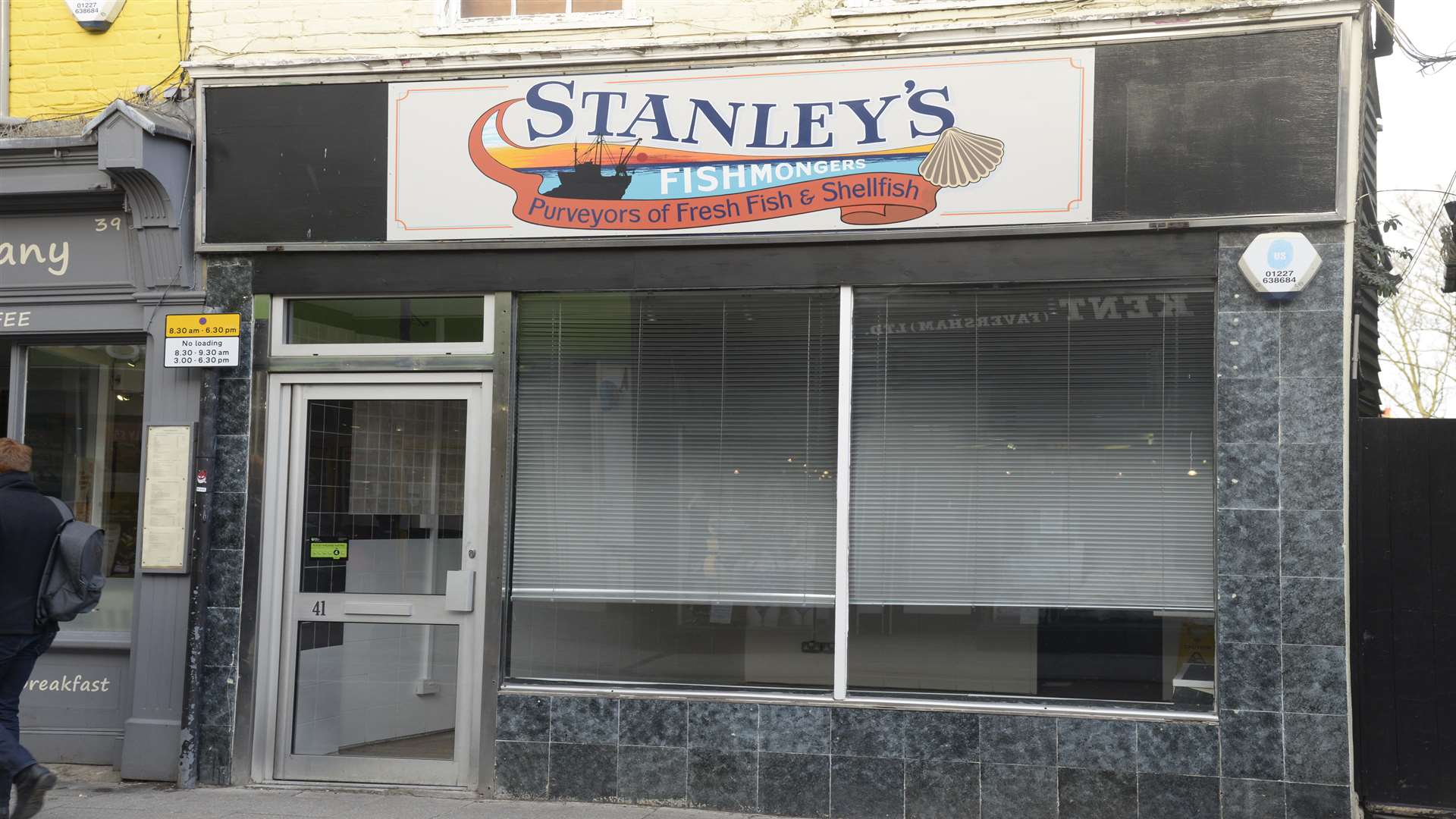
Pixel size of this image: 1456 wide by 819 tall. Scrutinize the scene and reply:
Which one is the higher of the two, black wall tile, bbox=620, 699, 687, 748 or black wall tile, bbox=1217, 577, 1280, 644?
black wall tile, bbox=1217, 577, 1280, 644

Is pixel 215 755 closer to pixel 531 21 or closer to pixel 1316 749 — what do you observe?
pixel 531 21

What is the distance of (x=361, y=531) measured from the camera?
768cm

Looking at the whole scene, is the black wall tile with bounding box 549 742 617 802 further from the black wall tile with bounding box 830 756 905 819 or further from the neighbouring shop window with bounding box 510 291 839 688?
the black wall tile with bounding box 830 756 905 819

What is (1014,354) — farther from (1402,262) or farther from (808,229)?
(1402,262)

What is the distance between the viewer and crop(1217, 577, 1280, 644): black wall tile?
252 inches

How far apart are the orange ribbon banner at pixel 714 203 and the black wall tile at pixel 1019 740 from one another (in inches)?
104

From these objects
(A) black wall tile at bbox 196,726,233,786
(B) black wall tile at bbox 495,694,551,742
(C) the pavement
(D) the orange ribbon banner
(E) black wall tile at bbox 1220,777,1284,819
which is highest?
(D) the orange ribbon banner

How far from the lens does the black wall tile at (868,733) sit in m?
6.78

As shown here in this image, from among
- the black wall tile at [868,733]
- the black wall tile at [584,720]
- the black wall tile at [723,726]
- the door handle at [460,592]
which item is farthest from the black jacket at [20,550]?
the black wall tile at [868,733]

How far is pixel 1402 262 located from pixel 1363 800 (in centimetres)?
406

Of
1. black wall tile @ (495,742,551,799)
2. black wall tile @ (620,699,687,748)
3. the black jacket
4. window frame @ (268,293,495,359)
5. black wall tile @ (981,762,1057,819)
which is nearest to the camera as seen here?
the black jacket

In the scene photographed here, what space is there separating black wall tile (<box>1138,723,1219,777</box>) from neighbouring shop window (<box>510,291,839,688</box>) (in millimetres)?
1637

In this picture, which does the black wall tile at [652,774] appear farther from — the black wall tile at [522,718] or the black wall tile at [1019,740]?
the black wall tile at [1019,740]

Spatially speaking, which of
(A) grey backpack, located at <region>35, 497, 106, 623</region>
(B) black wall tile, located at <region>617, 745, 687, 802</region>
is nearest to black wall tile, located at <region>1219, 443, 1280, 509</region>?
(B) black wall tile, located at <region>617, 745, 687, 802</region>
